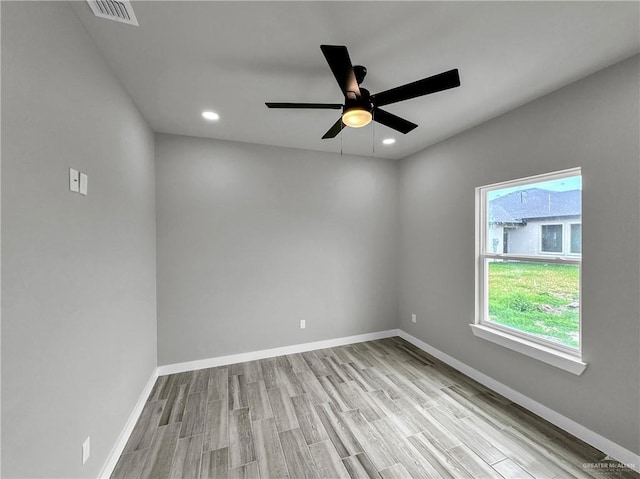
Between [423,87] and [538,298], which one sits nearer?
Answer: [423,87]

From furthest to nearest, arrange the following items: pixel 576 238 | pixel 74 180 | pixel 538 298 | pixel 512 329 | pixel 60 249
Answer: pixel 512 329 < pixel 538 298 < pixel 576 238 < pixel 74 180 < pixel 60 249

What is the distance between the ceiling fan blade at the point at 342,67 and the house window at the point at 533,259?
1.86m

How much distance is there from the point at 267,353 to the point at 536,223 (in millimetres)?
3198

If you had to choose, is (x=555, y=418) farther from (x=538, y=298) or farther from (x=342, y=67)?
(x=342, y=67)

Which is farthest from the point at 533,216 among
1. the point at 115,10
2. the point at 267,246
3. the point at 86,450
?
the point at 86,450

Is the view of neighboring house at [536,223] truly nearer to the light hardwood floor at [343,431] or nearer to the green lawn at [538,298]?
the green lawn at [538,298]

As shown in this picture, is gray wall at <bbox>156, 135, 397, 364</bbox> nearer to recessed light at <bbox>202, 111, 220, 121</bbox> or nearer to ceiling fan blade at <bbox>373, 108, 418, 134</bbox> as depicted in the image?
recessed light at <bbox>202, 111, 220, 121</bbox>

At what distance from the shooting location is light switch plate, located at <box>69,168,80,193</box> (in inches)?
49.6

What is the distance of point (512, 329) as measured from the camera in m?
2.41

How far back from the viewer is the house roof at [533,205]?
200 centimetres

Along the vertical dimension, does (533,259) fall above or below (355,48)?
below

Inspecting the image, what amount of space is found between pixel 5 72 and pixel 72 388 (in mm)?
1395

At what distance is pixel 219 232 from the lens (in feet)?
9.89

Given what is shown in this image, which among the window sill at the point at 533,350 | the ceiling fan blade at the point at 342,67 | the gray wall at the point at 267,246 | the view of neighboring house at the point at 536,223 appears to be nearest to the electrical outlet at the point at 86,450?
the gray wall at the point at 267,246
